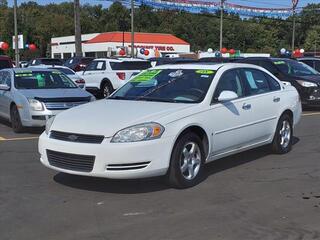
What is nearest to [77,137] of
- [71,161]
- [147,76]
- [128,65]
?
[71,161]

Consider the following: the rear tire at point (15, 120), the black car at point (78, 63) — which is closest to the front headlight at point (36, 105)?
the rear tire at point (15, 120)

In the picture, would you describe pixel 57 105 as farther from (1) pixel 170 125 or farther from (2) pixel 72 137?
(1) pixel 170 125

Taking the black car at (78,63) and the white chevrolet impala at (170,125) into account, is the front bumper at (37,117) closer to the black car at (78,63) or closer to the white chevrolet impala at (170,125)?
the white chevrolet impala at (170,125)

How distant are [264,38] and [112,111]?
111 m

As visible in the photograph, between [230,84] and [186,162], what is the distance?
157cm

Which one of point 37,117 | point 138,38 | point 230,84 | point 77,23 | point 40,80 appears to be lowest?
point 37,117

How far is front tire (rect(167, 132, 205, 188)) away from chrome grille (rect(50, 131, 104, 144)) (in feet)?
2.98

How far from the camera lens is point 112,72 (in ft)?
67.4

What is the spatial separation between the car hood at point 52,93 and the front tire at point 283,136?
476cm

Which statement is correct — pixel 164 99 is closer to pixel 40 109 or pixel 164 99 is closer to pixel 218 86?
pixel 218 86

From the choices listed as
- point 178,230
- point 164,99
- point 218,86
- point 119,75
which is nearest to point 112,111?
point 164,99

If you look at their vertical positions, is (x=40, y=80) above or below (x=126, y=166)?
above

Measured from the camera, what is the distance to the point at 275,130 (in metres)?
8.55

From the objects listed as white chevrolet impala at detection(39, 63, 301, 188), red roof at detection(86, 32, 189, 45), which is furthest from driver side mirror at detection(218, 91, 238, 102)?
red roof at detection(86, 32, 189, 45)
